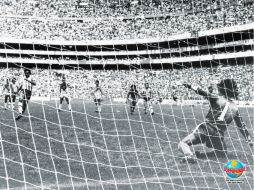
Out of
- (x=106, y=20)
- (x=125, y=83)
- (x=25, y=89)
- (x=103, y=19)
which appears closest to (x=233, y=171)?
→ (x=25, y=89)

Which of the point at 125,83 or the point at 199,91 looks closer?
the point at 199,91

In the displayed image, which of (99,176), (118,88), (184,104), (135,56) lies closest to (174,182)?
(99,176)

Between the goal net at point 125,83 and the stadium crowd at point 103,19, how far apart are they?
0.07 metres

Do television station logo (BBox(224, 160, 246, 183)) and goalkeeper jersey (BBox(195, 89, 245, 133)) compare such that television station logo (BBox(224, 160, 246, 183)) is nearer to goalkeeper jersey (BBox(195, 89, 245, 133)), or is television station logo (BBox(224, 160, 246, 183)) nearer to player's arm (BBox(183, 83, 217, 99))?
player's arm (BBox(183, 83, 217, 99))

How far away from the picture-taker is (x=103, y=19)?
24.4 meters

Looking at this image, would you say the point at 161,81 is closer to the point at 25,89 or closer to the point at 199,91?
the point at 25,89

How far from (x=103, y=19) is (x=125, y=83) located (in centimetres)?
Answer: 531

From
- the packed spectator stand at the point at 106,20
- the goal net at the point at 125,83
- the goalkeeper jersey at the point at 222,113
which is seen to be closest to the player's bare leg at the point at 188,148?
the goal net at the point at 125,83

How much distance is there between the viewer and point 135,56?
23.5 m

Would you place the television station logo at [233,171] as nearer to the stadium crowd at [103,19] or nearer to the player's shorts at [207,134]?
the player's shorts at [207,134]

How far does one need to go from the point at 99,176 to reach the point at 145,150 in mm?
1672

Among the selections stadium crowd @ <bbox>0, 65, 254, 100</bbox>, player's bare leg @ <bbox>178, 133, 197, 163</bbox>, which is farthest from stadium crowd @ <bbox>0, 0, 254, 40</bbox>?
player's bare leg @ <bbox>178, 133, 197, 163</bbox>

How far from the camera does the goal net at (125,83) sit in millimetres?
4965

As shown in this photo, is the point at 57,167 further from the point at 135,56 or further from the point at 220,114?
the point at 135,56
